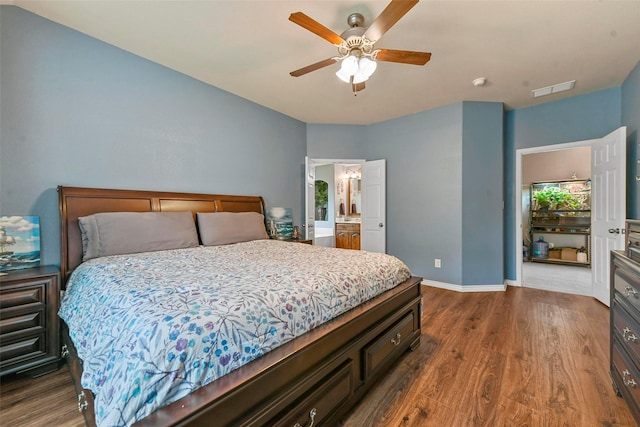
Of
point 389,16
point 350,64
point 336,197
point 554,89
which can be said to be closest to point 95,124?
point 350,64

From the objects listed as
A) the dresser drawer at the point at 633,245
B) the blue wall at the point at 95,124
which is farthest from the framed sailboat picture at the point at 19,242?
the dresser drawer at the point at 633,245

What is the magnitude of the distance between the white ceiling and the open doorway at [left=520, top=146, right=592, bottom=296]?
308 centimetres

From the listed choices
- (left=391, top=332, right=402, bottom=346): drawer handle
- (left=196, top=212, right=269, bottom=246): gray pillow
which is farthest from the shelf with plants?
(left=196, top=212, right=269, bottom=246): gray pillow

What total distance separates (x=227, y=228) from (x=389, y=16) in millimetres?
2447

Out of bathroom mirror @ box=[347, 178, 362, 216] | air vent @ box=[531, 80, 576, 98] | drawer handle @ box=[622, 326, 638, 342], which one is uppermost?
air vent @ box=[531, 80, 576, 98]

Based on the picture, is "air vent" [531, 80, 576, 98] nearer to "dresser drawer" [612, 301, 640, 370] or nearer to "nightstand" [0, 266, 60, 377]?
"dresser drawer" [612, 301, 640, 370]

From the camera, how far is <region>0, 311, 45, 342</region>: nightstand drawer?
1.77 metres

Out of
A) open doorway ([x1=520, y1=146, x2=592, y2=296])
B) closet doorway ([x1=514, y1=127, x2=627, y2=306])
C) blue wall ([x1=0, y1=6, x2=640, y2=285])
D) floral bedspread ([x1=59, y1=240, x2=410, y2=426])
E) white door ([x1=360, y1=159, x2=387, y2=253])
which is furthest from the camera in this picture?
open doorway ([x1=520, y1=146, x2=592, y2=296])

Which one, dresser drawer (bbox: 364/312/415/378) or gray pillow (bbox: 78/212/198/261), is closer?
dresser drawer (bbox: 364/312/415/378)

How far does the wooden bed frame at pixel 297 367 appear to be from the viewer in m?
0.95

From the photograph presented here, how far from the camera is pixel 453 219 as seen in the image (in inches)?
159

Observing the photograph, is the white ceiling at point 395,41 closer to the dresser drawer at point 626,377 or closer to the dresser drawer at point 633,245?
the dresser drawer at point 633,245

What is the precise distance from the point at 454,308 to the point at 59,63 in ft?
15.1

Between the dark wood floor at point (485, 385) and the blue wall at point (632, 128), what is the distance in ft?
4.72
